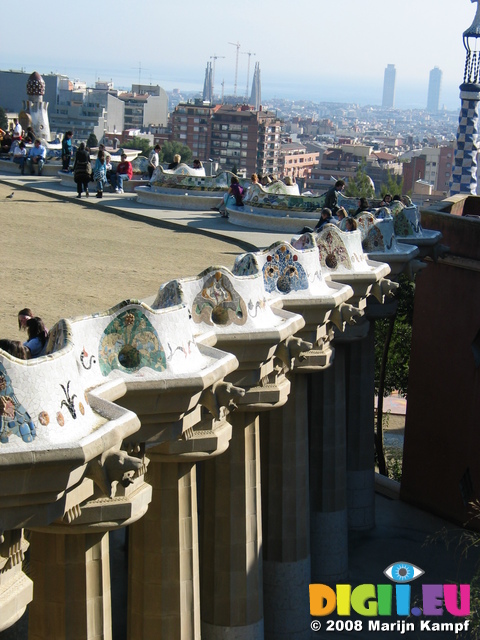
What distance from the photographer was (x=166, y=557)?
1130 cm

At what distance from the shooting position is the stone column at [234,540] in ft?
43.2

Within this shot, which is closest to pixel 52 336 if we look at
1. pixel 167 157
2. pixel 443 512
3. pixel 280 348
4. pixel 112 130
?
pixel 280 348

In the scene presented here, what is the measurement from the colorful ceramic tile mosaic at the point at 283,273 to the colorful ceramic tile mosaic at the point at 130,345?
13.7 ft

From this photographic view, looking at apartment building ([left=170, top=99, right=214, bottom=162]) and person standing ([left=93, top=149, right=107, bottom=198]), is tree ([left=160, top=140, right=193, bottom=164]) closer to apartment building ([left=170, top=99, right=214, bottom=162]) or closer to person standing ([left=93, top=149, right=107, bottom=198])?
apartment building ([left=170, top=99, right=214, bottom=162])

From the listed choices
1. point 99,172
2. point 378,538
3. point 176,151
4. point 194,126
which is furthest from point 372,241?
point 194,126

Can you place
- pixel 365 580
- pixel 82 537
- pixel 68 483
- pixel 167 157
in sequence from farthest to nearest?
pixel 167 157
pixel 365 580
pixel 82 537
pixel 68 483

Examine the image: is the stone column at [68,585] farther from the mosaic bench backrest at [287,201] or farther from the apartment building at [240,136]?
the apartment building at [240,136]

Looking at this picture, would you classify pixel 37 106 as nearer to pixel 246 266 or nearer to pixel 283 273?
pixel 283 273

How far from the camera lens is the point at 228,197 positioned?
2256 cm

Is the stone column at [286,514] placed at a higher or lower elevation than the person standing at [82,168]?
lower

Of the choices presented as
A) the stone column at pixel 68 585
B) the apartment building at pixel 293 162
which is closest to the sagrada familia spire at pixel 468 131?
the stone column at pixel 68 585

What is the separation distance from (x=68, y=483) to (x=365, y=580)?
34.8 ft

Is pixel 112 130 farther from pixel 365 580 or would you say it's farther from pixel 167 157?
pixel 365 580

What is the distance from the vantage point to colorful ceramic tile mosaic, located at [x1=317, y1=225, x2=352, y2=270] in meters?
15.9
